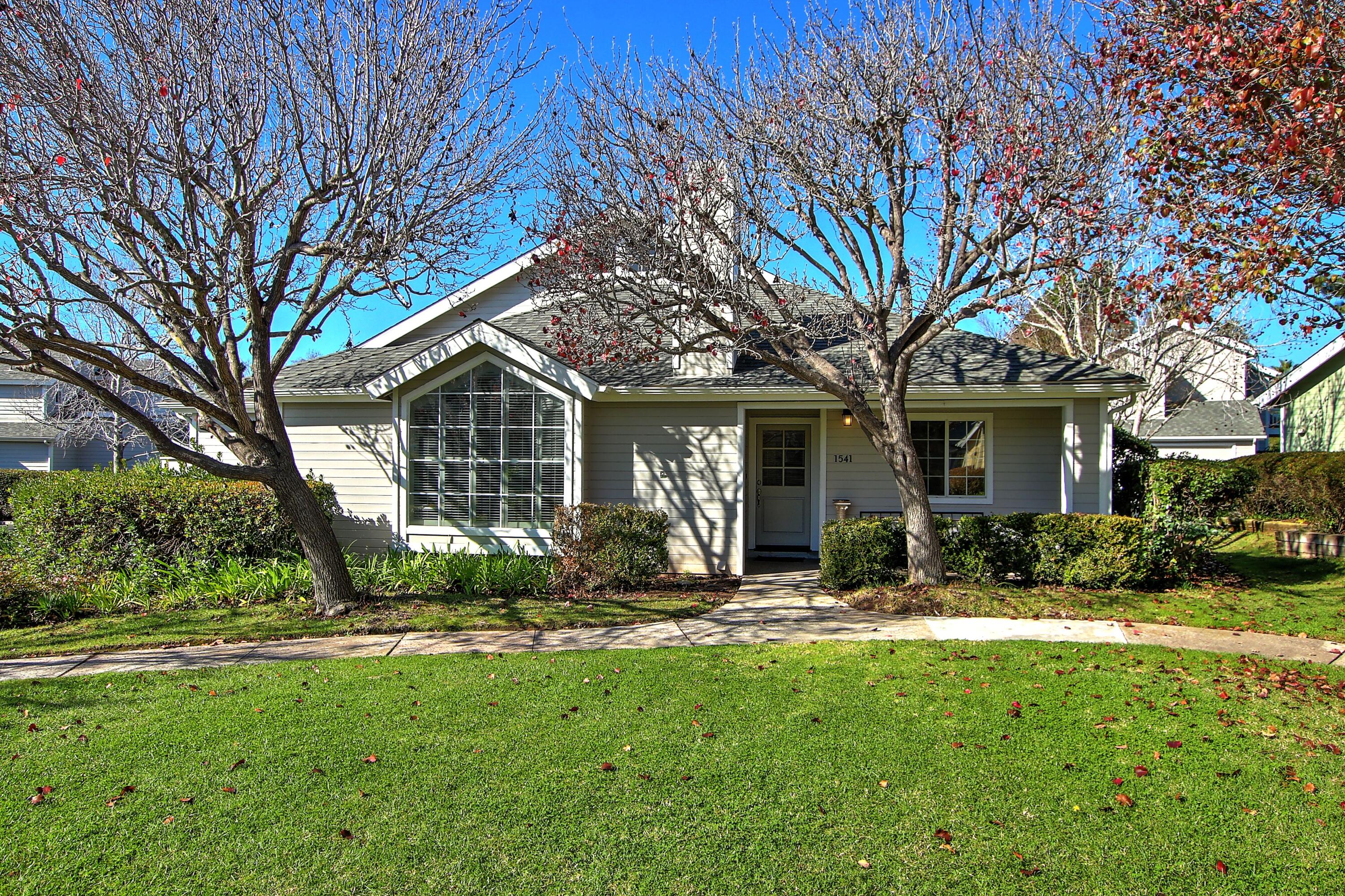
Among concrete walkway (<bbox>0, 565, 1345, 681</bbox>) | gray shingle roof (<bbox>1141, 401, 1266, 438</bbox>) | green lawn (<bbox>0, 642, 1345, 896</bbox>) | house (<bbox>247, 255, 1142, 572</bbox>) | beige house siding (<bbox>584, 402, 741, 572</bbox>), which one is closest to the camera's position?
green lawn (<bbox>0, 642, 1345, 896</bbox>)

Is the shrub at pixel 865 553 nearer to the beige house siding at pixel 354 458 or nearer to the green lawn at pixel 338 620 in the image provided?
the green lawn at pixel 338 620

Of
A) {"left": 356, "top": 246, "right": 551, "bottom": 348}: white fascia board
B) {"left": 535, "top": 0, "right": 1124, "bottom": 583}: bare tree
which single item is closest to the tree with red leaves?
{"left": 535, "top": 0, "right": 1124, "bottom": 583}: bare tree

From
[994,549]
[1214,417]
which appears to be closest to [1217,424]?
[1214,417]

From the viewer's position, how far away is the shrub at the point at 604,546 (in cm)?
968

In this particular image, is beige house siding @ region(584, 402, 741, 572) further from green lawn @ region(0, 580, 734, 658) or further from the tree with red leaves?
the tree with red leaves

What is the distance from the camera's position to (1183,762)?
4480 millimetres

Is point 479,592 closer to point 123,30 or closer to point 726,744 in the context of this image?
point 726,744

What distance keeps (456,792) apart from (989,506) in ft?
31.7

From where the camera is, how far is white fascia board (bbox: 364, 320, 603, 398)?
1076cm

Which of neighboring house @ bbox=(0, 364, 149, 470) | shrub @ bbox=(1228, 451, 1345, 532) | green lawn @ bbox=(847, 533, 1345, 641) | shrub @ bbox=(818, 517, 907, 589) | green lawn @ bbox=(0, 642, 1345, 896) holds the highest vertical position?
neighboring house @ bbox=(0, 364, 149, 470)

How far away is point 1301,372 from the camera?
1805 centimetres

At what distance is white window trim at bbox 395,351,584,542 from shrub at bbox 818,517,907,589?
359cm

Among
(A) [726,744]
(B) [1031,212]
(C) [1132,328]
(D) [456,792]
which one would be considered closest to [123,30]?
(D) [456,792]

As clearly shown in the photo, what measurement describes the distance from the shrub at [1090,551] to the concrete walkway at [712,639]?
1671 millimetres
